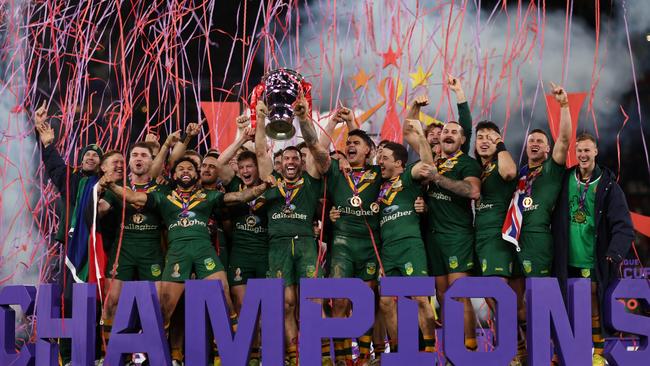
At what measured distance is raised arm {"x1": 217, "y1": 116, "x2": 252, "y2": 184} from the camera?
5.73 meters

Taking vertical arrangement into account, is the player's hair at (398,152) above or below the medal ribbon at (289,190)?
above

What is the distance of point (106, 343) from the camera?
5.54 metres

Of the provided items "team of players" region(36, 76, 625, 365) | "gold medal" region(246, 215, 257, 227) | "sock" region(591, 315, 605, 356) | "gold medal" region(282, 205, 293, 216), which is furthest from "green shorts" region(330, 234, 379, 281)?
"sock" region(591, 315, 605, 356)

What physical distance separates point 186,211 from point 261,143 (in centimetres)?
60

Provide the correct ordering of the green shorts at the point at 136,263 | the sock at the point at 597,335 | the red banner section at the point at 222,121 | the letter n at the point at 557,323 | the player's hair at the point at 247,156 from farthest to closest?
the red banner section at the point at 222,121
the player's hair at the point at 247,156
the green shorts at the point at 136,263
the sock at the point at 597,335
the letter n at the point at 557,323

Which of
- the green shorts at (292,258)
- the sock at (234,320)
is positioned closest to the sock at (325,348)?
the green shorts at (292,258)

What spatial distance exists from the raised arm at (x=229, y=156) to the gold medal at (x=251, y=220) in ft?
1.12

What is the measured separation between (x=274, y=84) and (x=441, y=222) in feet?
4.51

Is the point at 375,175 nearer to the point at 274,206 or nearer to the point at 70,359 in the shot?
the point at 274,206

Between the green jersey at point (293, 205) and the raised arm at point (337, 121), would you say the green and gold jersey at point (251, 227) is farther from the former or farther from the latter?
the raised arm at point (337, 121)

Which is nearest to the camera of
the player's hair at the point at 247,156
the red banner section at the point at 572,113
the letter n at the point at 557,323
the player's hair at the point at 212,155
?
the letter n at the point at 557,323

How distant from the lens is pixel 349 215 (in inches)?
213

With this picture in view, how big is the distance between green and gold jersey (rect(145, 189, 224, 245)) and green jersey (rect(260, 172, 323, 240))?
0.33 metres

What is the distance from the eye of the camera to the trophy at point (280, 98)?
5.65m
